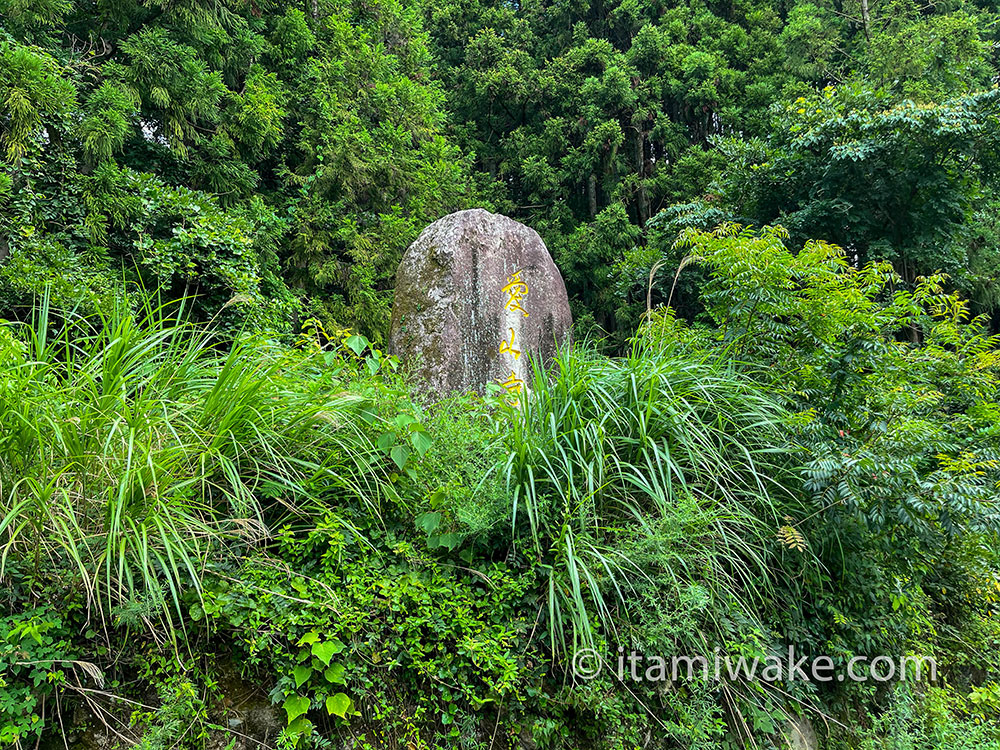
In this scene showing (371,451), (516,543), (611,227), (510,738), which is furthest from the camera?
(611,227)

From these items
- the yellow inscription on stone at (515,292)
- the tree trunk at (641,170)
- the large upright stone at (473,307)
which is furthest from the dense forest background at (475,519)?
the tree trunk at (641,170)

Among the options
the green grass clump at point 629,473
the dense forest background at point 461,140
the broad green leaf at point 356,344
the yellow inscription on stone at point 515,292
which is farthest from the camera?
the dense forest background at point 461,140

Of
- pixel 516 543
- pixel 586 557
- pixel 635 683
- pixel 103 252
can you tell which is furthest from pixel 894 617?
pixel 103 252

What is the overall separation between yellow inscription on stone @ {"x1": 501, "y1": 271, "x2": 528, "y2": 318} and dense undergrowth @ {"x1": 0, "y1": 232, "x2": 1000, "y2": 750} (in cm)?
175

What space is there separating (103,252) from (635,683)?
466 centimetres

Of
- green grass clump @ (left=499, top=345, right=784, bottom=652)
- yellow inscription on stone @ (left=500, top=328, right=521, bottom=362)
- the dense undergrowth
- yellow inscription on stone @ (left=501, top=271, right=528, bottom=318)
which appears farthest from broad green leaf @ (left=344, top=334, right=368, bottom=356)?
yellow inscription on stone @ (left=501, top=271, right=528, bottom=318)

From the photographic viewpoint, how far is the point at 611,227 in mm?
8828

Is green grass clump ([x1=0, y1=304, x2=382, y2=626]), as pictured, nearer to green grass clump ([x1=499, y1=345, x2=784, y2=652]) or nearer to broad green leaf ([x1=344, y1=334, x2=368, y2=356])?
broad green leaf ([x1=344, y1=334, x2=368, y2=356])

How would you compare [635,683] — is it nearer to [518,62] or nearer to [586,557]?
[586,557]

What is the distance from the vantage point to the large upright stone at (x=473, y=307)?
4262mm

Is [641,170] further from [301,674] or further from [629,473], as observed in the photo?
[301,674]

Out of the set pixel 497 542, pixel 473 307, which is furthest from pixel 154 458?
pixel 473 307

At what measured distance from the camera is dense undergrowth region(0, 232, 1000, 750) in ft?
5.48

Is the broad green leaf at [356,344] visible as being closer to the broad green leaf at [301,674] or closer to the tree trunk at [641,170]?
the broad green leaf at [301,674]
